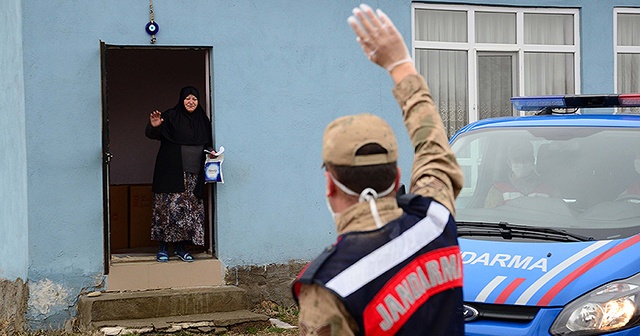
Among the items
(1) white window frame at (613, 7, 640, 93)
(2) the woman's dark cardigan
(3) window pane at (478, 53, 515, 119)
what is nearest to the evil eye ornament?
(2) the woman's dark cardigan

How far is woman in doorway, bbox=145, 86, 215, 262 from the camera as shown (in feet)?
32.3

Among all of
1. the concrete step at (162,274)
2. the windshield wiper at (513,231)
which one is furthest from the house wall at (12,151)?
the windshield wiper at (513,231)

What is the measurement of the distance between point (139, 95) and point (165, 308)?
478 cm

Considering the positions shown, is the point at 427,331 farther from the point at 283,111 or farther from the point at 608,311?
the point at 283,111

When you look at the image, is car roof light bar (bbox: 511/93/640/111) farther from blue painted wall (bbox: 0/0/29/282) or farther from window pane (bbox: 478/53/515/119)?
blue painted wall (bbox: 0/0/29/282)

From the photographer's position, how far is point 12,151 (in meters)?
9.09

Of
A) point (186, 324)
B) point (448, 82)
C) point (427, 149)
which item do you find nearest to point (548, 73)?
point (448, 82)

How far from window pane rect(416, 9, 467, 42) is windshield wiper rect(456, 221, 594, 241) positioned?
17.7ft

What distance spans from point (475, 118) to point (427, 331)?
872cm


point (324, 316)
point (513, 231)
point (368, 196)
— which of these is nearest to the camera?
point (324, 316)

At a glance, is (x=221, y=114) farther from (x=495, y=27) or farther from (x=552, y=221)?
(x=552, y=221)

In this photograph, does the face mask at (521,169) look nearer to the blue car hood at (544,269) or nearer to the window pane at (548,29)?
the blue car hood at (544,269)

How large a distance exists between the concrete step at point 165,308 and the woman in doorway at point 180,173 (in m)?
0.62

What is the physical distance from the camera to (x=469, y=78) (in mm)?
10984
